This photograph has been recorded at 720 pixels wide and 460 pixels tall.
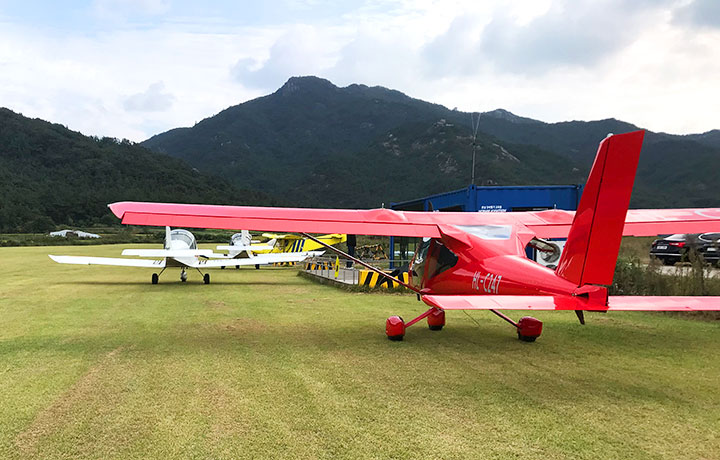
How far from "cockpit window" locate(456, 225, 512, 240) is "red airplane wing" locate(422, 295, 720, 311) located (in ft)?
5.76

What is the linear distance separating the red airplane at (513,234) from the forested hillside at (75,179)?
7351 cm

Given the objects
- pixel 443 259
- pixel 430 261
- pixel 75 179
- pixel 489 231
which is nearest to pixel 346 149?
pixel 75 179

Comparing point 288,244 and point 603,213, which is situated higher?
point 603,213

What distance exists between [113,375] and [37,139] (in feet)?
352

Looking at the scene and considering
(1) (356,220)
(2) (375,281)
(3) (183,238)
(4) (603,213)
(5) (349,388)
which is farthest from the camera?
(3) (183,238)

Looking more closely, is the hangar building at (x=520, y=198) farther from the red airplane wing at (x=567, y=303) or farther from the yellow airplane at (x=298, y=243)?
the yellow airplane at (x=298, y=243)

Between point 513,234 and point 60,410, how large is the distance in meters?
5.30

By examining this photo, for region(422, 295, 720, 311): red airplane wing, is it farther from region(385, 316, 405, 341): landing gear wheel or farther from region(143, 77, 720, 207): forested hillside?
region(143, 77, 720, 207): forested hillside

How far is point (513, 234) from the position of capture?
6090mm

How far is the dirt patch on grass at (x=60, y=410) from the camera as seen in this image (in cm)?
319

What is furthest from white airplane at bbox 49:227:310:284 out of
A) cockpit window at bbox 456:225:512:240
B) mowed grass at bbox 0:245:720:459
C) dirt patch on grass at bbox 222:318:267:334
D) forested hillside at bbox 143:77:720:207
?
forested hillside at bbox 143:77:720:207

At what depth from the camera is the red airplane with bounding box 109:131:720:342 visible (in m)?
4.10

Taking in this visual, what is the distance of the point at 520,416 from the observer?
12.0 ft

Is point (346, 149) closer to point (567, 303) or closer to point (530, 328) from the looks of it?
point (530, 328)
